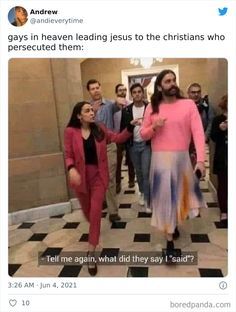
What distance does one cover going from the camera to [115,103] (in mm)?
1456

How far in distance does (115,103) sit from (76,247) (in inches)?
28.1

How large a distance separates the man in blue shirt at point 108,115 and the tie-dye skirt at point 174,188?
39 centimetres

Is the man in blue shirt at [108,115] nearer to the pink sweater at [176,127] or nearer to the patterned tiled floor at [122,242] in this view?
the patterned tiled floor at [122,242]

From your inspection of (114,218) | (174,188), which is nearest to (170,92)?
(174,188)

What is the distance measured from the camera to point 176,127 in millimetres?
933

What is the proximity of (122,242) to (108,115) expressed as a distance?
1.73 feet

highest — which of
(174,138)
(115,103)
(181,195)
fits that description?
(115,103)

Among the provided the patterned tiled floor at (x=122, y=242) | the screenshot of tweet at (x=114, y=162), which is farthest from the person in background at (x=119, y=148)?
the patterned tiled floor at (x=122, y=242)
